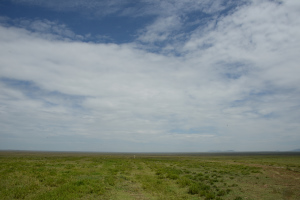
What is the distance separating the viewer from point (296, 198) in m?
14.9

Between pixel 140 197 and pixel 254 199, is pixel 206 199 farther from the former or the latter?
pixel 140 197

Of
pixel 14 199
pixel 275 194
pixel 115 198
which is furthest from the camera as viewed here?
pixel 275 194

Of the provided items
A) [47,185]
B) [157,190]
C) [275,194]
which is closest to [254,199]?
[275,194]

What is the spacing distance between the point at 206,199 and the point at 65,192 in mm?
10651

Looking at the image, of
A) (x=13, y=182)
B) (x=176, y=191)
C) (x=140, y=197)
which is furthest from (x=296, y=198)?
(x=13, y=182)

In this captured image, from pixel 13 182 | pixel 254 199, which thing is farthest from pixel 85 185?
pixel 254 199

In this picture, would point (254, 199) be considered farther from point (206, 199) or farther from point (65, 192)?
point (65, 192)

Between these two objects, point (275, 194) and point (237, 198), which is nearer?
point (237, 198)

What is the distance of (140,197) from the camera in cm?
1481

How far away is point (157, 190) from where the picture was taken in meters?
16.7

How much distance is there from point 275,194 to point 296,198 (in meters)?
1.56

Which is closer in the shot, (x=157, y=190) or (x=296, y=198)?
(x=296, y=198)

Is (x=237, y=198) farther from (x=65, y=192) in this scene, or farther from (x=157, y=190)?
(x=65, y=192)

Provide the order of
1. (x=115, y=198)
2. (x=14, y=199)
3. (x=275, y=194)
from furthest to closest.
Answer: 1. (x=275, y=194)
2. (x=115, y=198)
3. (x=14, y=199)
